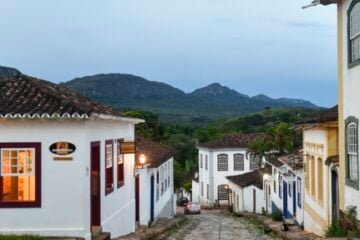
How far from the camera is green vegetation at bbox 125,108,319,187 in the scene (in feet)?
164

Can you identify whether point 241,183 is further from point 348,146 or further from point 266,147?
point 348,146

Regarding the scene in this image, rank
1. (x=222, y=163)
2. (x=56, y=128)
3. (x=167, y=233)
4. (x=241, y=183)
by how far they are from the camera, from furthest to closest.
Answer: (x=222, y=163)
(x=241, y=183)
(x=167, y=233)
(x=56, y=128)

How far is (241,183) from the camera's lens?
50.3m

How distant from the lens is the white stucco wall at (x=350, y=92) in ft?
50.6

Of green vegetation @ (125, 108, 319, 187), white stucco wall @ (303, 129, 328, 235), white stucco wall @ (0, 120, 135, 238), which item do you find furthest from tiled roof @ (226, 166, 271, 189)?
white stucco wall @ (0, 120, 135, 238)

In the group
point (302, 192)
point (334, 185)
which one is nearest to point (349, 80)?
point (334, 185)

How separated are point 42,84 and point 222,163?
4966 cm

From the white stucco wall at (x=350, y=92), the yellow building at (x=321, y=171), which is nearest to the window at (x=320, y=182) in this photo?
the yellow building at (x=321, y=171)

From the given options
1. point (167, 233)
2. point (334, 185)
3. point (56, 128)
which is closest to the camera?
point (56, 128)

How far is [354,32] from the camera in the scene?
15.7 meters

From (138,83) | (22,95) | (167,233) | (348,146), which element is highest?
(138,83)

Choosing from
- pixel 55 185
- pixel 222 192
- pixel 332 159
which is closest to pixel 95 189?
pixel 55 185

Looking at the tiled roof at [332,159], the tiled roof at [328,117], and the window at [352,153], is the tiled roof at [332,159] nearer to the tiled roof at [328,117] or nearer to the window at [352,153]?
the tiled roof at [328,117]

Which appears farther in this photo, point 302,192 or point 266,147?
point 266,147
